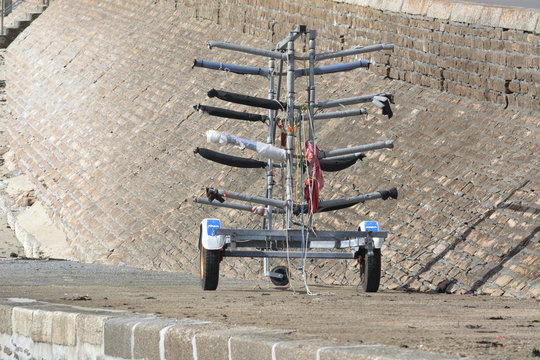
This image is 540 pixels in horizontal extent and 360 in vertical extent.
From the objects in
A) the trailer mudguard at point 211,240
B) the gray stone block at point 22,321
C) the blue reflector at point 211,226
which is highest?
the gray stone block at point 22,321

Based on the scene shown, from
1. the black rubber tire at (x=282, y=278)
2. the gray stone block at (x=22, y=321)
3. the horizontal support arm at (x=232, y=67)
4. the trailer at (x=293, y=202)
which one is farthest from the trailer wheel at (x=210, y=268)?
the gray stone block at (x=22, y=321)

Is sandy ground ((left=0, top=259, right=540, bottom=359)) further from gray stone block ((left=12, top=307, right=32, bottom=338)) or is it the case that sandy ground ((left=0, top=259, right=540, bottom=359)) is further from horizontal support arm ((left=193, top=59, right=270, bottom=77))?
horizontal support arm ((left=193, top=59, right=270, bottom=77))

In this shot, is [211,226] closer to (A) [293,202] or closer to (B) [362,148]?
(A) [293,202]

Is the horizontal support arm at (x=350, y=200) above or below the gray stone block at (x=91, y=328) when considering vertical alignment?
below

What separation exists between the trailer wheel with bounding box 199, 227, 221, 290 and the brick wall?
7.58 ft

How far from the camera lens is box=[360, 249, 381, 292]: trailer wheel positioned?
872 cm

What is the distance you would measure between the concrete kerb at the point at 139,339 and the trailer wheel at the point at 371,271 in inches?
119

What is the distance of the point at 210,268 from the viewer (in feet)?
28.2

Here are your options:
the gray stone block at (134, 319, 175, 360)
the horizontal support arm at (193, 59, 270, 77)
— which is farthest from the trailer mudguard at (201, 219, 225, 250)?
the gray stone block at (134, 319, 175, 360)

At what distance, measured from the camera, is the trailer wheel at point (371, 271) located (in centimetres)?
872

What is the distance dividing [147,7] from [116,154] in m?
7.26

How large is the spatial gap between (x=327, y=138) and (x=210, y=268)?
6.27 metres

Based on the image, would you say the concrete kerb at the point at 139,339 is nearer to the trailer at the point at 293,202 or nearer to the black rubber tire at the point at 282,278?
the trailer at the point at 293,202

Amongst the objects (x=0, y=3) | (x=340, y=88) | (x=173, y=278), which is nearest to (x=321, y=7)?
(x=340, y=88)
